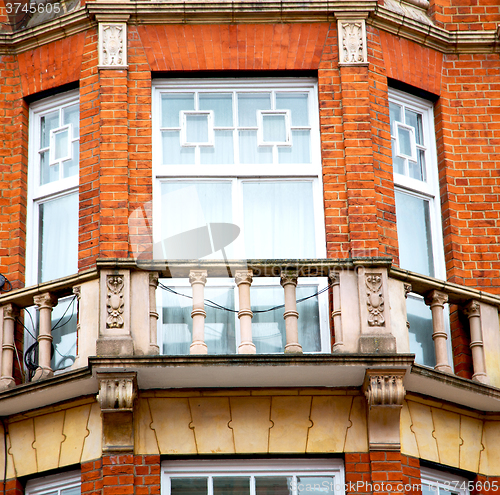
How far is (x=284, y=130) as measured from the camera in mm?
12492

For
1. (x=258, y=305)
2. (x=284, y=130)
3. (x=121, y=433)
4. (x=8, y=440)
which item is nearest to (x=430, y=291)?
(x=258, y=305)

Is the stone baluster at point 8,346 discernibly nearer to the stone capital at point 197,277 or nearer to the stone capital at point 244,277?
the stone capital at point 197,277

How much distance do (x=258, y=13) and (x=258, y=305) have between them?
3362mm

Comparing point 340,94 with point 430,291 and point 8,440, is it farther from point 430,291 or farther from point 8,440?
point 8,440

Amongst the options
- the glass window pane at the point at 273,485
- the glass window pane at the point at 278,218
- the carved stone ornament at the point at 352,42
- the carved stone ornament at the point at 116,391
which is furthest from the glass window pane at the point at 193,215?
the glass window pane at the point at 273,485

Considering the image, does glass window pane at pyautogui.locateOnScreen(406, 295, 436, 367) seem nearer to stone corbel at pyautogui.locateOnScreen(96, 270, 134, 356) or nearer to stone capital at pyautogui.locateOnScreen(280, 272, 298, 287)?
stone capital at pyautogui.locateOnScreen(280, 272, 298, 287)

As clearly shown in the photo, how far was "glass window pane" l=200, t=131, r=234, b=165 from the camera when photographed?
12.3m

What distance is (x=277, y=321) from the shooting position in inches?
456

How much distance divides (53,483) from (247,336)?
2.42 m

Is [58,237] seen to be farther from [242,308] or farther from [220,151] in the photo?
[242,308]

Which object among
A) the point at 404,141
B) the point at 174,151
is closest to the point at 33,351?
the point at 174,151

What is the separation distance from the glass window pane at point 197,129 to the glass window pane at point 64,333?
2.21 m

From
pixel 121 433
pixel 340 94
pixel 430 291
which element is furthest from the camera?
pixel 340 94

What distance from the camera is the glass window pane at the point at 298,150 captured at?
12.4 m
